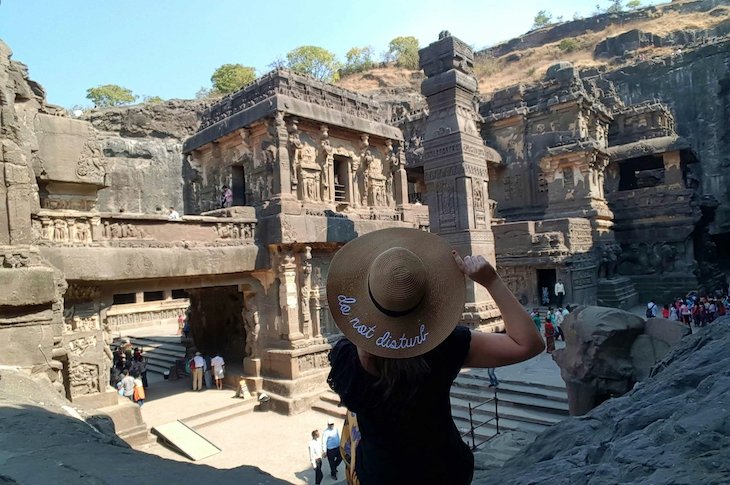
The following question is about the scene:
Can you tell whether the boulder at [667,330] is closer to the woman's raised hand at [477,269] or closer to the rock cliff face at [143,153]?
the woman's raised hand at [477,269]

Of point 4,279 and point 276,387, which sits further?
point 276,387

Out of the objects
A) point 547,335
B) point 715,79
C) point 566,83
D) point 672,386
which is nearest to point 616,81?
point 715,79

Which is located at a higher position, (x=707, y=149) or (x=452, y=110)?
(x=707, y=149)

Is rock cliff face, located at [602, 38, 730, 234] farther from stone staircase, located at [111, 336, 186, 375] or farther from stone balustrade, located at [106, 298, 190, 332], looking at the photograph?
stone balustrade, located at [106, 298, 190, 332]

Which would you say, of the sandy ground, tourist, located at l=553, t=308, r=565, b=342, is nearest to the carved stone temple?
the sandy ground

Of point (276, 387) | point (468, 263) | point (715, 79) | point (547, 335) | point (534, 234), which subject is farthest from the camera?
point (715, 79)

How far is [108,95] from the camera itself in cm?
4334

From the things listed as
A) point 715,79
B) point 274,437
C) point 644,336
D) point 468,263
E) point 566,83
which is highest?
point 715,79

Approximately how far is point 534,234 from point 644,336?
40.3 ft

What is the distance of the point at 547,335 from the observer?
36.4ft

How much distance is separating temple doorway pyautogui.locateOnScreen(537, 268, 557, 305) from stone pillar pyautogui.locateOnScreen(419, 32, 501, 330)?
8.06 m

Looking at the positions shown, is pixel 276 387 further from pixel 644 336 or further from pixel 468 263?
pixel 468 263

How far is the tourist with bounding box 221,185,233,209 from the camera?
13.9 metres

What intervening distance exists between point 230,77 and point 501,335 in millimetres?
47546
